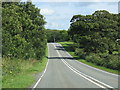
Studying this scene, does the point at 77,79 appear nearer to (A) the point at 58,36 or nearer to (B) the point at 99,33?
(B) the point at 99,33

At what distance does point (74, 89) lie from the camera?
1393 centimetres

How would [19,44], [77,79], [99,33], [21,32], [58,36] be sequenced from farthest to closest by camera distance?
→ [58,36], [99,33], [21,32], [19,44], [77,79]

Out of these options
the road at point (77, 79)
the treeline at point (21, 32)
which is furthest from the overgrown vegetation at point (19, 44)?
the road at point (77, 79)

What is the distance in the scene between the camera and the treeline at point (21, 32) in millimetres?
30031

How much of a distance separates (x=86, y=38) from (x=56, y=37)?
125024 mm

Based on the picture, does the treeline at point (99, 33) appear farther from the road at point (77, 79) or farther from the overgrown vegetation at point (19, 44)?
the road at point (77, 79)

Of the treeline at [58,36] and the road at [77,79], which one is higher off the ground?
the road at [77,79]

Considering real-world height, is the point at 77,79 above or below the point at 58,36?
above

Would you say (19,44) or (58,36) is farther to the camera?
(58,36)

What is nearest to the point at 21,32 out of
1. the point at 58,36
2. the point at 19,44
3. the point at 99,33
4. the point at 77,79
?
the point at 19,44

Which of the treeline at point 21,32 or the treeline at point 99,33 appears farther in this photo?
the treeline at point 99,33

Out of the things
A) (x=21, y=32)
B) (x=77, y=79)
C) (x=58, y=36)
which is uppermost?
(x=21, y=32)

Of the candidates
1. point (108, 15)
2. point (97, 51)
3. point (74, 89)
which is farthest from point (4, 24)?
point (108, 15)

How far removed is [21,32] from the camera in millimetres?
40344
